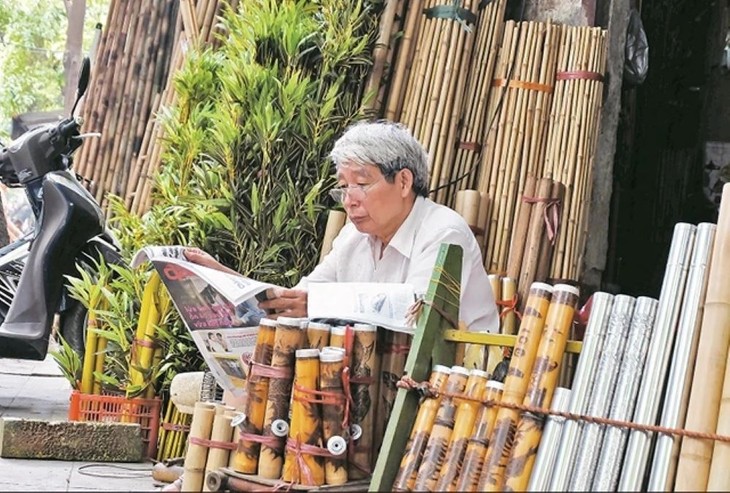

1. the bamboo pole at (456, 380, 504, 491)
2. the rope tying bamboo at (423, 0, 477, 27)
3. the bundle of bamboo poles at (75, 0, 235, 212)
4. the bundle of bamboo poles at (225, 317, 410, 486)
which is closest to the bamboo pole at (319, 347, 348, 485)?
the bundle of bamboo poles at (225, 317, 410, 486)

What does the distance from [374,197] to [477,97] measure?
163 cm

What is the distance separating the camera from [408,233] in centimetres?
357

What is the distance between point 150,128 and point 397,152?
4081 mm

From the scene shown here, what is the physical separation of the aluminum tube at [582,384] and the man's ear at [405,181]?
106 cm

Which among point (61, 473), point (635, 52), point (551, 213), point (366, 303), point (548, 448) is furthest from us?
point (635, 52)

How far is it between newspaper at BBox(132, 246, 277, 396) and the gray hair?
0.52 metres

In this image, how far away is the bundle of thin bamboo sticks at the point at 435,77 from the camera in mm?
4930

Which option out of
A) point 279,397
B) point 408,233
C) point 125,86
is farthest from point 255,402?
point 125,86

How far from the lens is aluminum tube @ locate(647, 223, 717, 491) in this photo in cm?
246

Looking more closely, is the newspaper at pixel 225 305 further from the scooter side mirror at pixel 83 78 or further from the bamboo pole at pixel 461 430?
the scooter side mirror at pixel 83 78

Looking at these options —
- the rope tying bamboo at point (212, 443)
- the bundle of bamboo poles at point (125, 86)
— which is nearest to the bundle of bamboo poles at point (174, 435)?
the rope tying bamboo at point (212, 443)

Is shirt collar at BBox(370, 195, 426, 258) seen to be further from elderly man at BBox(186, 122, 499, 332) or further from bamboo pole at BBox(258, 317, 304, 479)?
bamboo pole at BBox(258, 317, 304, 479)

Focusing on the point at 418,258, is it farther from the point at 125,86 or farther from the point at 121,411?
the point at 125,86

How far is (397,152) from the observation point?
11.8 feet
